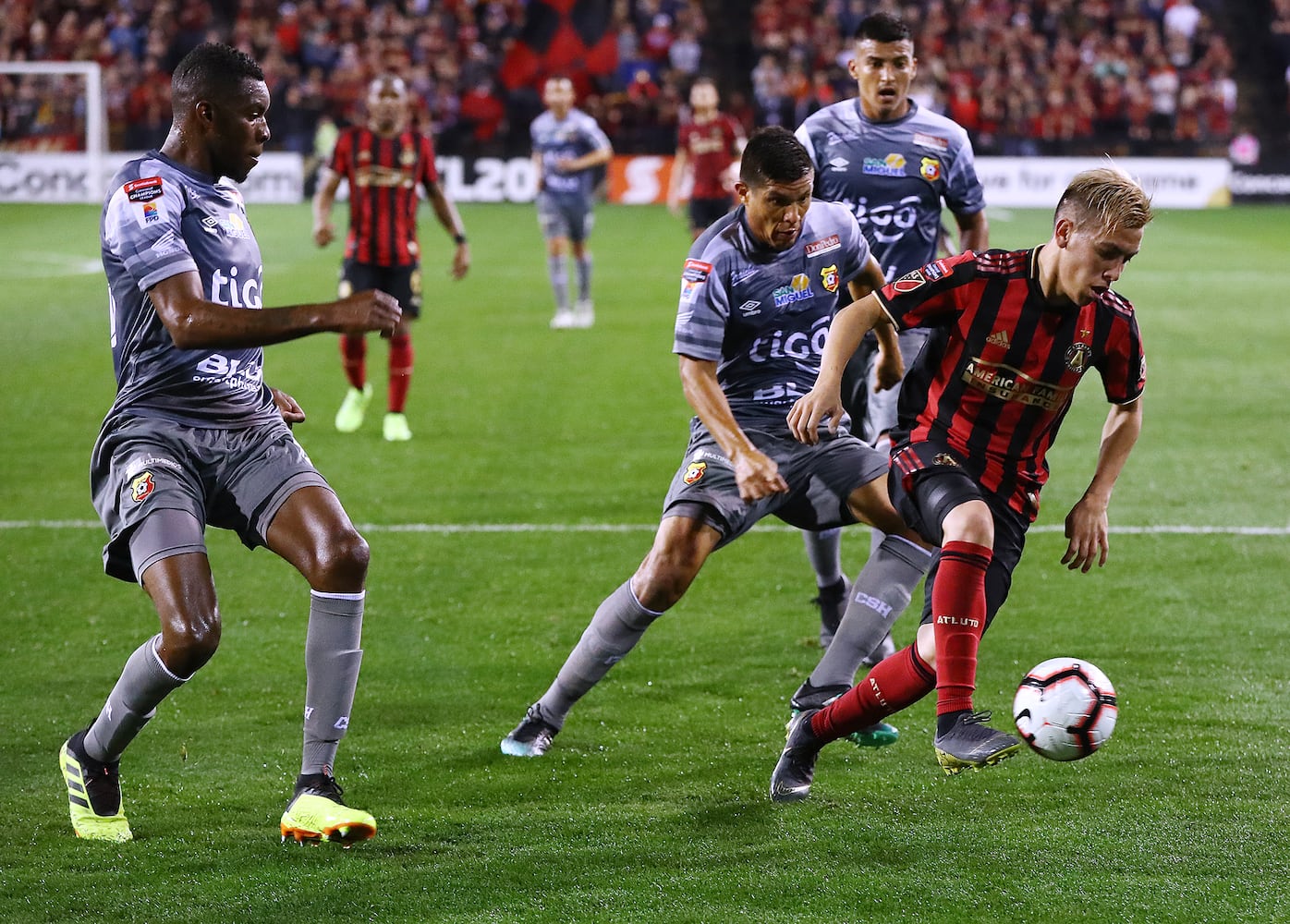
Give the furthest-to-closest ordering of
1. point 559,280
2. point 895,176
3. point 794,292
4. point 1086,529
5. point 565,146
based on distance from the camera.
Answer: point 565,146 < point 559,280 < point 895,176 < point 794,292 < point 1086,529

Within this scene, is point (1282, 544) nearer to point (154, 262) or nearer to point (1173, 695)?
point (1173, 695)

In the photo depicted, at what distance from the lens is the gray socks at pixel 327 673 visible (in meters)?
4.23

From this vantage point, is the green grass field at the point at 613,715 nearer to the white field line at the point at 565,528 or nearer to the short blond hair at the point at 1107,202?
the white field line at the point at 565,528

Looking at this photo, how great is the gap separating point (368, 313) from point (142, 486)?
2.84 feet

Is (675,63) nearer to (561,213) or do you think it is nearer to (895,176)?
(561,213)

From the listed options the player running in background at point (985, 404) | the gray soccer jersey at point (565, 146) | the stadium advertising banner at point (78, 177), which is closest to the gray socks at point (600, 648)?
the player running in background at point (985, 404)

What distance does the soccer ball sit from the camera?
12.9 ft

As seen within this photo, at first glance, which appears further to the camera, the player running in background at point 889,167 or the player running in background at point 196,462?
the player running in background at point 889,167

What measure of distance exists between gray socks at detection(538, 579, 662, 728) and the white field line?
2.94m

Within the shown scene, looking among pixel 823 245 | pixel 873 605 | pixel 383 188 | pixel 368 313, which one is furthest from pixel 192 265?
pixel 383 188

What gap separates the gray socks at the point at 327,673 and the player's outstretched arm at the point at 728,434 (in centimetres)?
115

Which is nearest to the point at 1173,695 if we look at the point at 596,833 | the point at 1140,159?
the point at 596,833

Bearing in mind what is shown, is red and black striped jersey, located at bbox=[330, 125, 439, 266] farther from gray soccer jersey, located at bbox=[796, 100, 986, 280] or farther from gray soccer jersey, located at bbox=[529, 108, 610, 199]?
gray soccer jersey, located at bbox=[529, 108, 610, 199]

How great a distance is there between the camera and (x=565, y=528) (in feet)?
26.0
